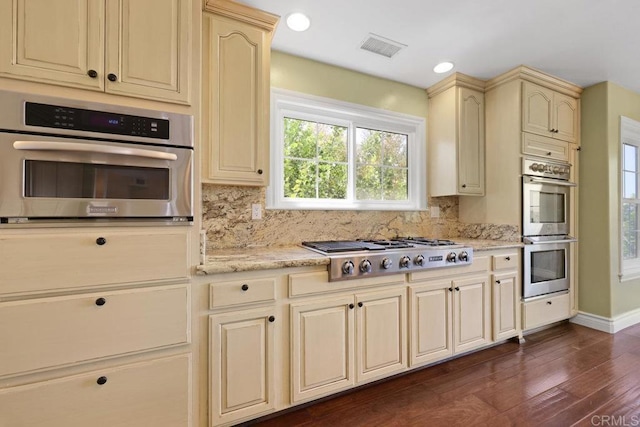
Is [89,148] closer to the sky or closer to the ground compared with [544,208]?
closer to the sky

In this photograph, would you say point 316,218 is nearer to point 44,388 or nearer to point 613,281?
point 44,388

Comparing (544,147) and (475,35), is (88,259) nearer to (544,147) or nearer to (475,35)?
(475,35)

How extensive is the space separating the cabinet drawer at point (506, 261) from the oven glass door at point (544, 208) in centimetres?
29

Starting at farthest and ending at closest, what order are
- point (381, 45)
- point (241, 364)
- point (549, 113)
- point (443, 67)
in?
1. point (549, 113)
2. point (443, 67)
3. point (381, 45)
4. point (241, 364)

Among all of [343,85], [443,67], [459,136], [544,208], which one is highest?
[443,67]

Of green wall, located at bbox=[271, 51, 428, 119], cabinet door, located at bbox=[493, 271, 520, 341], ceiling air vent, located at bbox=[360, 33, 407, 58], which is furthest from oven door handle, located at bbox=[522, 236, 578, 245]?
ceiling air vent, located at bbox=[360, 33, 407, 58]

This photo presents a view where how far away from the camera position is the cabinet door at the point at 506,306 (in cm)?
249

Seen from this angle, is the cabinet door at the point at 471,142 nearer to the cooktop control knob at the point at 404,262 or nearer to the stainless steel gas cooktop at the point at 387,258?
the stainless steel gas cooktop at the point at 387,258

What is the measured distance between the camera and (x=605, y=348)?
256cm

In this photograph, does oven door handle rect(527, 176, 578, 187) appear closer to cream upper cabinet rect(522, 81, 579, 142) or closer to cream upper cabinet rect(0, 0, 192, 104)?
cream upper cabinet rect(522, 81, 579, 142)

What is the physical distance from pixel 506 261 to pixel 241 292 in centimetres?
229

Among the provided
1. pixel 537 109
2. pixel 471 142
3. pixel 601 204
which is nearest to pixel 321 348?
pixel 471 142

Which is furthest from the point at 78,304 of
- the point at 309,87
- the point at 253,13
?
the point at 309,87

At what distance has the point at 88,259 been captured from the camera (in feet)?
4.17
